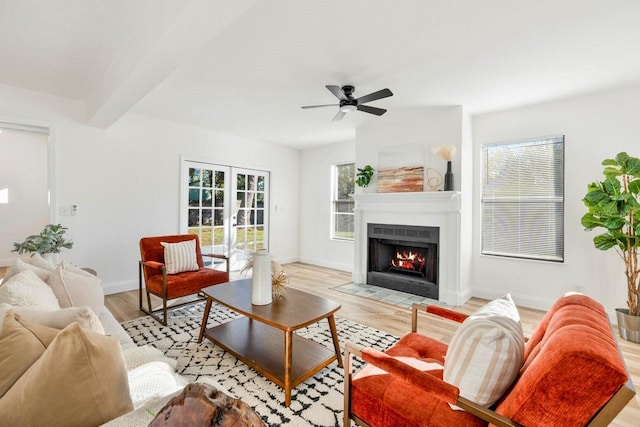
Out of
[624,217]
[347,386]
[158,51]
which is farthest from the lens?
[624,217]

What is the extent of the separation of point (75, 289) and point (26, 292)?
56cm

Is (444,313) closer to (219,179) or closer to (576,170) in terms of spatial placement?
(576,170)

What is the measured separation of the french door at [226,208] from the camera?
4.86 meters

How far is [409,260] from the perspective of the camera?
443 cm

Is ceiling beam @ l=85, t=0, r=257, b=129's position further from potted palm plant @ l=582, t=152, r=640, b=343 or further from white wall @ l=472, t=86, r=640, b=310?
white wall @ l=472, t=86, r=640, b=310

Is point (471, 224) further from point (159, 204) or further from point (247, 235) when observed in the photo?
point (159, 204)

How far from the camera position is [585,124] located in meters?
3.39

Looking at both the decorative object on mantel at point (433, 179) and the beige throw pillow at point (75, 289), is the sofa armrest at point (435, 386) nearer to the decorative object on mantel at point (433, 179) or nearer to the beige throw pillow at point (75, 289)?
the beige throw pillow at point (75, 289)

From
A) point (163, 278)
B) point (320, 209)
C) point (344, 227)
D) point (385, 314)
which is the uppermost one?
point (320, 209)

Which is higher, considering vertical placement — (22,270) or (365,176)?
(365,176)

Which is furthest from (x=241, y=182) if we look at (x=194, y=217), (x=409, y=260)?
(x=409, y=260)

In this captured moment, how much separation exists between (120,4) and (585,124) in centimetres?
466

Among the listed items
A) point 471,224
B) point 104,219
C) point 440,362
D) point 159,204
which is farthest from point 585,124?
point 104,219

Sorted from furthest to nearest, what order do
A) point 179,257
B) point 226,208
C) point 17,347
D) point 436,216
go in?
point 226,208, point 436,216, point 179,257, point 17,347
